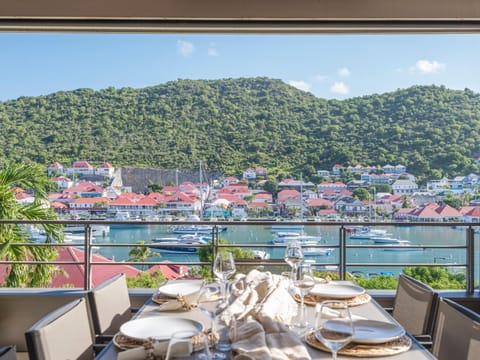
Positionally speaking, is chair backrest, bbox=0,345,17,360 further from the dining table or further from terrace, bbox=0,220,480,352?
terrace, bbox=0,220,480,352

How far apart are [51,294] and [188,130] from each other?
8.60 metres

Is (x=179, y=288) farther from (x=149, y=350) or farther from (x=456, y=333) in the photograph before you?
(x=456, y=333)

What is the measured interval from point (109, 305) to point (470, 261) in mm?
2688

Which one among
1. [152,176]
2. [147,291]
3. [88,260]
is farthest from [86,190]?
[147,291]

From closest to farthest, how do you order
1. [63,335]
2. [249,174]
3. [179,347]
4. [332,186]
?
[179,347] → [63,335] → [332,186] → [249,174]

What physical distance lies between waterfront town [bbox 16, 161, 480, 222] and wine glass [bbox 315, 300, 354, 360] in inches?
331

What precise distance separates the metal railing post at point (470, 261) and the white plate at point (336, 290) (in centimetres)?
174

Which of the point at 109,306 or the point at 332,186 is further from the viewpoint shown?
the point at 332,186

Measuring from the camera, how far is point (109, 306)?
203cm

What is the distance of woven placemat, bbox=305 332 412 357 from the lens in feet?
4.50

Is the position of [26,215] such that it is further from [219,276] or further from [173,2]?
[219,276]

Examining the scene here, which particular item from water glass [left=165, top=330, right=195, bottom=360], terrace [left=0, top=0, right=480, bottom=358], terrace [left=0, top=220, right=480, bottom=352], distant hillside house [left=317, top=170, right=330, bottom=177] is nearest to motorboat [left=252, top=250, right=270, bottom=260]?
terrace [left=0, top=220, right=480, bottom=352]

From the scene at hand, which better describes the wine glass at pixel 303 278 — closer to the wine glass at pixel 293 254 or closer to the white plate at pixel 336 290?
the wine glass at pixel 293 254

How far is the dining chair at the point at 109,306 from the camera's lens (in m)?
1.87
